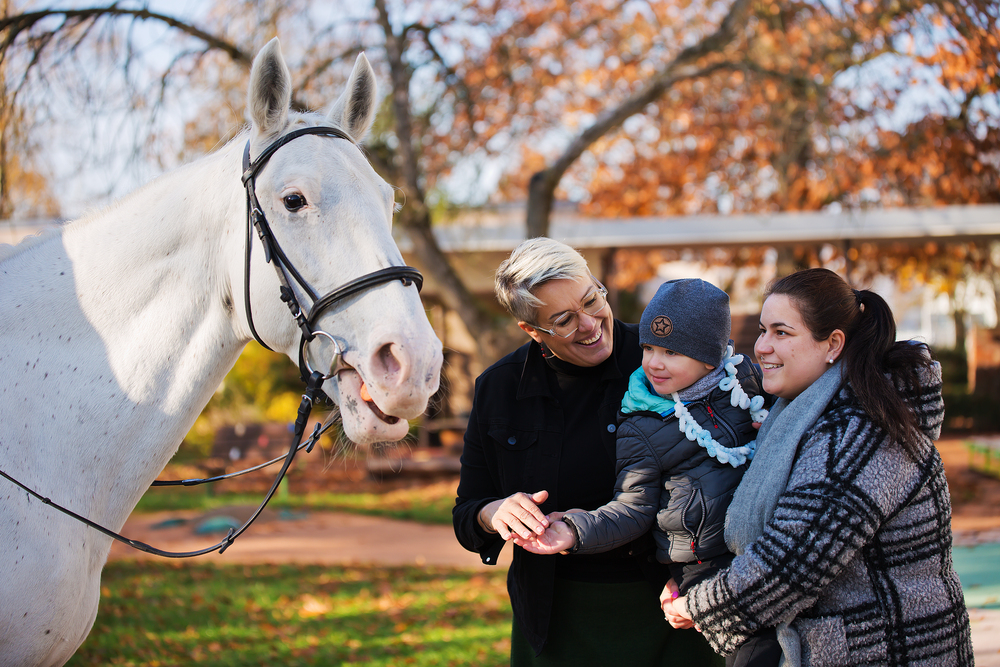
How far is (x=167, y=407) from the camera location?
186 cm

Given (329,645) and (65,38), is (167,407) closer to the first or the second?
(329,645)

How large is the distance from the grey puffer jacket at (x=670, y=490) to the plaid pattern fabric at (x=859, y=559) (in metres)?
0.20

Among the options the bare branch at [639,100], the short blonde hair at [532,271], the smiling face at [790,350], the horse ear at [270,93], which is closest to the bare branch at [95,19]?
the bare branch at [639,100]

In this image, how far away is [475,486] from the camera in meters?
2.28

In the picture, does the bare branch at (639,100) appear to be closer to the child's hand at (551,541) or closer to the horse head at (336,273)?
the horse head at (336,273)

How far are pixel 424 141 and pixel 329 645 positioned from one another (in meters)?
6.47

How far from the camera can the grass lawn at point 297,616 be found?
4664 millimetres

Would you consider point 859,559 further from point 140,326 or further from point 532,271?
point 140,326

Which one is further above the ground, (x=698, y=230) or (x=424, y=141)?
(x=424, y=141)

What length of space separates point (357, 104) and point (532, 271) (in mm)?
751

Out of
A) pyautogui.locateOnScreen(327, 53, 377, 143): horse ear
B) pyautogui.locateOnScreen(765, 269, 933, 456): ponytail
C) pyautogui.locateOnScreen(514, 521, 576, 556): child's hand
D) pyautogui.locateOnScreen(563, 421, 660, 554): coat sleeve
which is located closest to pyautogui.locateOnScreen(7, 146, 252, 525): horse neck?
pyautogui.locateOnScreen(327, 53, 377, 143): horse ear

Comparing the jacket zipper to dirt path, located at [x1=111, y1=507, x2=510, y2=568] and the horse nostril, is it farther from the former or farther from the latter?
dirt path, located at [x1=111, y1=507, x2=510, y2=568]

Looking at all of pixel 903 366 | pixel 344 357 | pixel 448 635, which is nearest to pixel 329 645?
pixel 448 635

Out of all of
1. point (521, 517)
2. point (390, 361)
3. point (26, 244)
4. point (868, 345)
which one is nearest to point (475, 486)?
point (521, 517)
